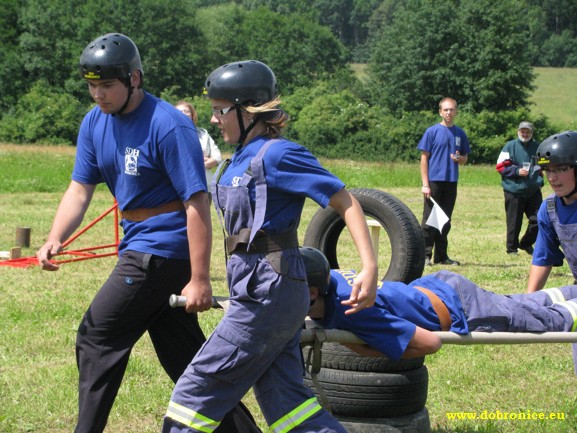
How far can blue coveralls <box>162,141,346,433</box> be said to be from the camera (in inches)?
146

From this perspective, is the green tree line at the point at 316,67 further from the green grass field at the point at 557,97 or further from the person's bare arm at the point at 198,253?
the person's bare arm at the point at 198,253

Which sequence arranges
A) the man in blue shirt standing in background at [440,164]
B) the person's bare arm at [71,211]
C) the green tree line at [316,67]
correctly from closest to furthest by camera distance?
the person's bare arm at [71,211]
the man in blue shirt standing in background at [440,164]
the green tree line at [316,67]

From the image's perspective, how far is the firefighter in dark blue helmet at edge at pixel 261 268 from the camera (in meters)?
3.68

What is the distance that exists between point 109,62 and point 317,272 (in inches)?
56.7

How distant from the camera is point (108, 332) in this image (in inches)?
170

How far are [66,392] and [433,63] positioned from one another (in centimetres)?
6370

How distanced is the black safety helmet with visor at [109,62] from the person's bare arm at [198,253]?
25.1 inches

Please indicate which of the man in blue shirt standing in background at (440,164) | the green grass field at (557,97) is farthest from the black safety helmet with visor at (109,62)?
the green grass field at (557,97)

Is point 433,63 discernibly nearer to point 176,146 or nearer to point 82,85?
point 82,85

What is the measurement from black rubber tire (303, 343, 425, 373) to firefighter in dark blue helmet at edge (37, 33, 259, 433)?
691mm

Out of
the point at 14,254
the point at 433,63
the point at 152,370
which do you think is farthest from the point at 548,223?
the point at 433,63

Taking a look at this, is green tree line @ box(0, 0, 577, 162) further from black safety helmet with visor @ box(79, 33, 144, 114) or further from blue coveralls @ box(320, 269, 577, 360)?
black safety helmet with visor @ box(79, 33, 144, 114)

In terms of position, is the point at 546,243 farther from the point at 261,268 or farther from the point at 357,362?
the point at 261,268

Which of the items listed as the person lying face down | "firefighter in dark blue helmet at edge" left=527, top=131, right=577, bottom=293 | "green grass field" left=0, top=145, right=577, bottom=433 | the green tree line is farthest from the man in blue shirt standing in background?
the green tree line
